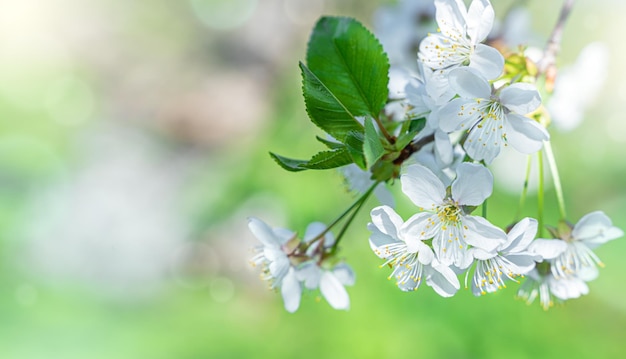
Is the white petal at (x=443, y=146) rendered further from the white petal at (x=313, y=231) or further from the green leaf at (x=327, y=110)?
the white petal at (x=313, y=231)

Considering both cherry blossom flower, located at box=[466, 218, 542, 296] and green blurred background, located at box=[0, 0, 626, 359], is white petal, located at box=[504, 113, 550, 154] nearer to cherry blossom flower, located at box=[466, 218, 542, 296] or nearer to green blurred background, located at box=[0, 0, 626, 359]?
cherry blossom flower, located at box=[466, 218, 542, 296]

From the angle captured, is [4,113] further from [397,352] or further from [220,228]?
[397,352]

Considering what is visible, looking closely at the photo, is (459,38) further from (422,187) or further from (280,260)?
(280,260)

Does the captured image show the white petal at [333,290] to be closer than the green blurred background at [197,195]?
Yes

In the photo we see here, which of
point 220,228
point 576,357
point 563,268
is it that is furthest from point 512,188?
point 563,268

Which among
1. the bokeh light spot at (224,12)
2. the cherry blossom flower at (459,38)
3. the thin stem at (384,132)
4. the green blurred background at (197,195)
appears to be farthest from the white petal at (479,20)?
the bokeh light spot at (224,12)

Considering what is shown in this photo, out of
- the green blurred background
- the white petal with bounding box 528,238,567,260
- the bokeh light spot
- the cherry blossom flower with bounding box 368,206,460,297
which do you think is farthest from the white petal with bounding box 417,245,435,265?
the bokeh light spot

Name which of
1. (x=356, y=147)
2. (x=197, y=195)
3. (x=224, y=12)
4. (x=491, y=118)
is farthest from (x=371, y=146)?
(x=224, y=12)
